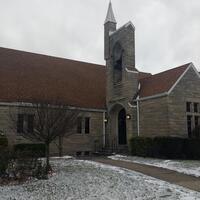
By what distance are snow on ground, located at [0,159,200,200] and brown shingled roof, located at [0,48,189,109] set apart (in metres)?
9.46

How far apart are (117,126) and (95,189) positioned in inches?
606

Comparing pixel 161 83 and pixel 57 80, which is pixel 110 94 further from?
pixel 161 83

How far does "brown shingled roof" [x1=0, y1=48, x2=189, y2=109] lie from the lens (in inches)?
834

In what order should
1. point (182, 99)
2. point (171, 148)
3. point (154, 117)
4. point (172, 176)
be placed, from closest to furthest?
point (172, 176), point (171, 148), point (182, 99), point (154, 117)

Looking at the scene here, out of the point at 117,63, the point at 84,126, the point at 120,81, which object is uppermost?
the point at 117,63

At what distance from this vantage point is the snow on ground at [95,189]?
8688mm

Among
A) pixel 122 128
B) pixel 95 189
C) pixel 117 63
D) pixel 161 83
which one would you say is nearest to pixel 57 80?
pixel 117 63

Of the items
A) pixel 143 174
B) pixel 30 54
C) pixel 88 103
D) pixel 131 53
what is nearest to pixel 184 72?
pixel 131 53

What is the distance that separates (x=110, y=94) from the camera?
81.4 ft

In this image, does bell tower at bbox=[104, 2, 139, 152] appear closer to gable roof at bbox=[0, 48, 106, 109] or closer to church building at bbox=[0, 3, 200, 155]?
church building at bbox=[0, 3, 200, 155]

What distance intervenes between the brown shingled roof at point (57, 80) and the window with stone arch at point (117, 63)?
1900 millimetres

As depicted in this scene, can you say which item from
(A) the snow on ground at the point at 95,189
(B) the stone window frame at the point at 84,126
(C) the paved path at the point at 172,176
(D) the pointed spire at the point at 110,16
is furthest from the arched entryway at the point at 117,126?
(A) the snow on ground at the point at 95,189

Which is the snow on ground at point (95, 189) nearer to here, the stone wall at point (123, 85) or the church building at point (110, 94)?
the church building at point (110, 94)

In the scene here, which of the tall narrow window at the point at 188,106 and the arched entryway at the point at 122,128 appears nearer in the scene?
the tall narrow window at the point at 188,106
